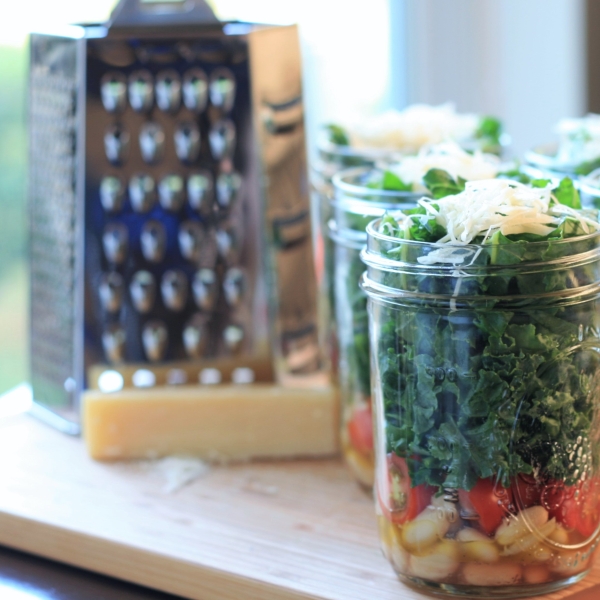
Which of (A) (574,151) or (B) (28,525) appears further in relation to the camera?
(A) (574,151)

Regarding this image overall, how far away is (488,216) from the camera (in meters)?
0.64

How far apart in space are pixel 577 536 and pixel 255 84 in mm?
619

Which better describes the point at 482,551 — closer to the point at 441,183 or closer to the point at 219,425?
the point at 441,183

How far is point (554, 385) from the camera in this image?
0.64 m

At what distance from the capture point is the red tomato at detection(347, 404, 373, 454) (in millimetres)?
921

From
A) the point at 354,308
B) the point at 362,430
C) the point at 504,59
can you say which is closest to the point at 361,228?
the point at 354,308

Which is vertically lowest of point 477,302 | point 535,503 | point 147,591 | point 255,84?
point 147,591

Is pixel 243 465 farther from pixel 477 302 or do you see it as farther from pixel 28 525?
pixel 477 302

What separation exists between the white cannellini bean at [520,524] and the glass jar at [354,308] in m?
0.27

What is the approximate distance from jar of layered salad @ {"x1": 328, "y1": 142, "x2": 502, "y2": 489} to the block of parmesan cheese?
48mm

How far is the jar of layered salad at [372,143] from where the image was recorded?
105cm

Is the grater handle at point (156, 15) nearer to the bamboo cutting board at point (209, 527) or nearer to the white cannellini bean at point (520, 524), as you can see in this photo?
the bamboo cutting board at point (209, 527)

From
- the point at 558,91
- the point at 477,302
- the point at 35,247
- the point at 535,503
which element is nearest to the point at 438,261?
the point at 477,302

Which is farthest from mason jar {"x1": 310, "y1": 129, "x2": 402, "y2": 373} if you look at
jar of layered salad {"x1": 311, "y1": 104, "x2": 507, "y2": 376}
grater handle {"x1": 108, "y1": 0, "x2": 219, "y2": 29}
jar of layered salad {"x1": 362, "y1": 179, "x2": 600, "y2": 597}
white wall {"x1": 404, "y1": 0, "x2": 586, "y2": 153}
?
white wall {"x1": 404, "y1": 0, "x2": 586, "y2": 153}
